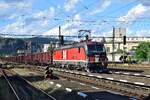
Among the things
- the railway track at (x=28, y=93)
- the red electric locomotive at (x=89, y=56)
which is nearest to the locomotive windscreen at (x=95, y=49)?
the red electric locomotive at (x=89, y=56)

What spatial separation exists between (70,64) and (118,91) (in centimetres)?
3040

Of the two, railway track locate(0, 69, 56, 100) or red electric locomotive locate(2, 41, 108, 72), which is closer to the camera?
railway track locate(0, 69, 56, 100)

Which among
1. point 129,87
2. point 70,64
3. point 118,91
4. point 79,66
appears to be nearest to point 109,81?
point 129,87

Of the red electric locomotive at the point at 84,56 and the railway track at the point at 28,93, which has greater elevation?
the red electric locomotive at the point at 84,56

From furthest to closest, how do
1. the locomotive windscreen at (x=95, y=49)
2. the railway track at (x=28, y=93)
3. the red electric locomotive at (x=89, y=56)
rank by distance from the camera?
the locomotive windscreen at (x=95, y=49)
the red electric locomotive at (x=89, y=56)
the railway track at (x=28, y=93)

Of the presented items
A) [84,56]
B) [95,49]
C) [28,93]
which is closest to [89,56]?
[95,49]

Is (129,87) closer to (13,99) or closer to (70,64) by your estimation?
(13,99)

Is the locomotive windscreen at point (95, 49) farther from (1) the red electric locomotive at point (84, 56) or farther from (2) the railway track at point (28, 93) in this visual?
(2) the railway track at point (28, 93)

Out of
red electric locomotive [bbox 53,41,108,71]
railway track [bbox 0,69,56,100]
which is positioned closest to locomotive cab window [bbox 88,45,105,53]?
red electric locomotive [bbox 53,41,108,71]

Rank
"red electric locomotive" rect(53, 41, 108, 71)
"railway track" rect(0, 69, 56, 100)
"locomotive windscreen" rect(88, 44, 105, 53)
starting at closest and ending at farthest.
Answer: "railway track" rect(0, 69, 56, 100) → "red electric locomotive" rect(53, 41, 108, 71) → "locomotive windscreen" rect(88, 44, 105, 53)

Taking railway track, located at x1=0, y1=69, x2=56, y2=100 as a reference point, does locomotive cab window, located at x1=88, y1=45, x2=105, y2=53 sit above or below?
above

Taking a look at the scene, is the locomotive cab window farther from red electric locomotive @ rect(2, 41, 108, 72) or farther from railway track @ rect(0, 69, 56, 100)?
railway track @ rect(0, 69, 56, 100)

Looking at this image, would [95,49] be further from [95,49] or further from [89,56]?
[89,56]

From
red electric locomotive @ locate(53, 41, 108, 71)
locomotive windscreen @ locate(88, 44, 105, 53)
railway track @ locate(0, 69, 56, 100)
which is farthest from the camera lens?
locomotive windscreen @ locate(88, 44, 105, 53)
